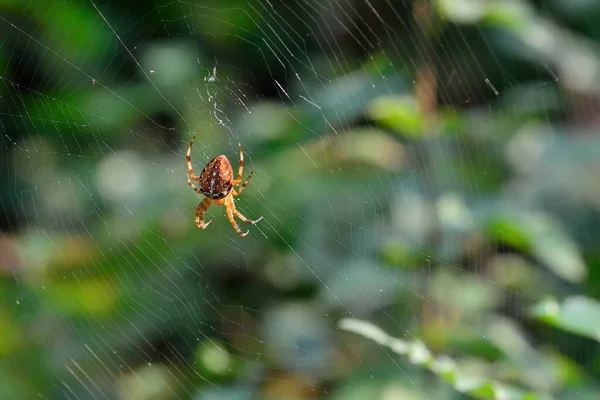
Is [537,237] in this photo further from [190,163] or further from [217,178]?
A: [190,163]

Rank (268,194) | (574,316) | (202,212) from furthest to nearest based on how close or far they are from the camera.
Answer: (202,212), (268,194), (574,316)

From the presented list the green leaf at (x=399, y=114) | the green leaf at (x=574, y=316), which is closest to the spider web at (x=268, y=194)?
the green leaf at (x=399, y=114)

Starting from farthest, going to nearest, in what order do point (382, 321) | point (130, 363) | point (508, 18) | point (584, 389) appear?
point (130, 363), point (382, 321), point (508, 18), point (584, 389)

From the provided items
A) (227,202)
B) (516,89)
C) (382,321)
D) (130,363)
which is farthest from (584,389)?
(130,363)

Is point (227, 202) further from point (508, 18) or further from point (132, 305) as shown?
point (508, 18)

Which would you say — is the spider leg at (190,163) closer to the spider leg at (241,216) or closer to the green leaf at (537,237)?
the spider leg at (241,216)

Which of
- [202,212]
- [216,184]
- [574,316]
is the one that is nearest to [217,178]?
[216,184]
